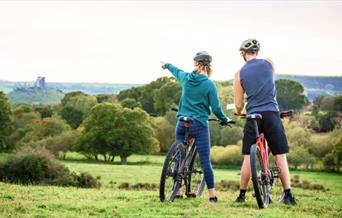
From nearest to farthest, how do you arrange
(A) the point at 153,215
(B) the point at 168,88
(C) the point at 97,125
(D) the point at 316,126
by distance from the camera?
(A) the point at 153,215 → (C) the point at 97,125 → (D) the point at 316,126 → (B) the point at 168,88

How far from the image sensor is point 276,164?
1106cm

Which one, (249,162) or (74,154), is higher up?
(249,162)

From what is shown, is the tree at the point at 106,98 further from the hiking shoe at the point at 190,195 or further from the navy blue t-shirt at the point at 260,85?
the navy blue t-shirt at the point at 260,85

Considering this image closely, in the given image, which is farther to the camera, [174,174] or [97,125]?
[97,125]

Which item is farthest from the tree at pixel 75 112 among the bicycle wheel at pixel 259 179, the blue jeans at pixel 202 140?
the bicycle wheel at pixel 259 179

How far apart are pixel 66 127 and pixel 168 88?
72.5 feet

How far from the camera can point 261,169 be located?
35.2ft

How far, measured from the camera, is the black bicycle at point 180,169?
34.3 ft

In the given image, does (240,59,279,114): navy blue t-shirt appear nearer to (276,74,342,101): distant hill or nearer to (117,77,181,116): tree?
(117,77,181,116): tree

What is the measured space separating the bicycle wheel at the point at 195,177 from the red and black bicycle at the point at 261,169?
1.40 meters

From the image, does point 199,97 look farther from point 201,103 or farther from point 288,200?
point 288,200

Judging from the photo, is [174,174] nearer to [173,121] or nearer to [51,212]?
[51,212]

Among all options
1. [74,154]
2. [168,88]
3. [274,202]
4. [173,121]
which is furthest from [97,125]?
[274,202]

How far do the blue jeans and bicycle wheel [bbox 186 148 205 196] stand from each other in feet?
1.06
